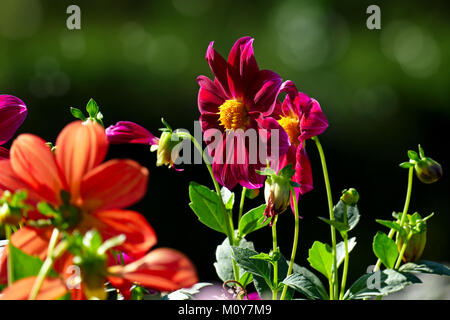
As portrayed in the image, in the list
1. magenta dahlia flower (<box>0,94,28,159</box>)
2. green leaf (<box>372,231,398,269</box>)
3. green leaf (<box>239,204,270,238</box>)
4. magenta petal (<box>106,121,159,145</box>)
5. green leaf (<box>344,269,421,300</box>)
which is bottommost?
green leaf (<box>344,269,421,300</box>)

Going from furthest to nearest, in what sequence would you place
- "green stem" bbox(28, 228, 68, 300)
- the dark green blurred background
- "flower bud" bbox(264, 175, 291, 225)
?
the dark green blurred background
"flower bud" bbox(264, 175, 291, 225)
"green stem" bbox(28, 228, 68, 300)

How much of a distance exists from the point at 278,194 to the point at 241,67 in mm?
91

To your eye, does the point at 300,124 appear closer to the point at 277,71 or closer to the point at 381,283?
the point at 381,283

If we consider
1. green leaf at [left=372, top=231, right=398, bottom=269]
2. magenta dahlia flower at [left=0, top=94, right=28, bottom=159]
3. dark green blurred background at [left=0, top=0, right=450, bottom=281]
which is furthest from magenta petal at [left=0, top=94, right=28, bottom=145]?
dark green blurred background at [left=0, top=0, right=450, bottom=281]

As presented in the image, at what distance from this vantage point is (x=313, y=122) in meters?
0.37

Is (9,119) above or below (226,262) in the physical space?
above

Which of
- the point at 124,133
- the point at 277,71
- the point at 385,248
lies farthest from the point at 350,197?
the point at 277,71

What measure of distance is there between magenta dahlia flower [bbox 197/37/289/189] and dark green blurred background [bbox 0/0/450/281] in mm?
1167

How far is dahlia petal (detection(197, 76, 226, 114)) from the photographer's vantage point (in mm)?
421

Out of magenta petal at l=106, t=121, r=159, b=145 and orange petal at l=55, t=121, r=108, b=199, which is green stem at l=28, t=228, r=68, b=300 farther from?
magenta petal at l=106, t=121, r=159, b=145

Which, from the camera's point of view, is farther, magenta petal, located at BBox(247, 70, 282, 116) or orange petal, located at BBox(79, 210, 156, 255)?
magenta petal, located at BBox(247, 70, 282, 116)

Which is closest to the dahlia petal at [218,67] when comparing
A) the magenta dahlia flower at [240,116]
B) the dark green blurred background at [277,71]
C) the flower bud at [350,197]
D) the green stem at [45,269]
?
the magenta dahlia flower at [240,116]

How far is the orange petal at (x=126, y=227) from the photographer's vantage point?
0.77 ft
